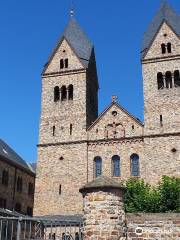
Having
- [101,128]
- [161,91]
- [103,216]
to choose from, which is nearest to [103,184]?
[103,216]

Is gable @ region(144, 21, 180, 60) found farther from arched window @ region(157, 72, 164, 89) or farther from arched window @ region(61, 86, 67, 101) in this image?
arched window @ region(61, 86, 67, 101)

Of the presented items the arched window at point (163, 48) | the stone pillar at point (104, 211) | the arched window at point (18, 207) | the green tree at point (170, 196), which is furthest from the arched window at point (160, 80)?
the stone pillar at point (104, 211)

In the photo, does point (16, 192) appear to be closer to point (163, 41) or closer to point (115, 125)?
point (115, 125)

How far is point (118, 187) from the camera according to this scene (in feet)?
41.9

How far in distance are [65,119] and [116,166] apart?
743 cm

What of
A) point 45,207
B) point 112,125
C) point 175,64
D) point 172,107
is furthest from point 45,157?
point 175,64

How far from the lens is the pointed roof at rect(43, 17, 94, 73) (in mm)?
43031

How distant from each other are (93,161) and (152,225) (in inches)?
948

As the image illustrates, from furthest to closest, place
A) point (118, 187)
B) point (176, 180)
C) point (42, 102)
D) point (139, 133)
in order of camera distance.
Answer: point (42, 102)
point (139, 133)
point (176, 180)
point (118, 187)

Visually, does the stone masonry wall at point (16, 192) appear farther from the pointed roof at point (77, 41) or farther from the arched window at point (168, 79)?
the arched window at point (168, 79)

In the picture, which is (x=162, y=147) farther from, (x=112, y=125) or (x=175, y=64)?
(x=175, y=64)

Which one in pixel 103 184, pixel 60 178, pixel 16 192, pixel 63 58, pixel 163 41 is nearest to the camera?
pixel 103 184

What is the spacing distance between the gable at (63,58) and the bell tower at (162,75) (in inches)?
288

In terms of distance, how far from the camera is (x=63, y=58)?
43062 millimetres
